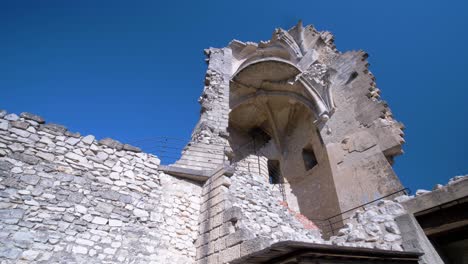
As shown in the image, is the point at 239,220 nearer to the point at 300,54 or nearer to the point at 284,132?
the point at 284,132

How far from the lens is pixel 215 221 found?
5.00 meters

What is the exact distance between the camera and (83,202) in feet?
14.9

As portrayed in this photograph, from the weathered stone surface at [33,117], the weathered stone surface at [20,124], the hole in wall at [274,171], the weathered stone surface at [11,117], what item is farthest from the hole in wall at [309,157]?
the weathered stone surface at [11,117]

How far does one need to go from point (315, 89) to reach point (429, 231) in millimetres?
8996

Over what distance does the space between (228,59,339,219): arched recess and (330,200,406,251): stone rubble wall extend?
5.34 metres

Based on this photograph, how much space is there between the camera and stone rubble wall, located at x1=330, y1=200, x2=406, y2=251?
14.8 feet

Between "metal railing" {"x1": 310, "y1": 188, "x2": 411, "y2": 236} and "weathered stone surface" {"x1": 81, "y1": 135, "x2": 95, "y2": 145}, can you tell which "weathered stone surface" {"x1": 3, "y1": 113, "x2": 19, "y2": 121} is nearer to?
"weathered stone surface" {"x1": 81, "y1": 135, "x2": 95, "y2": 145}

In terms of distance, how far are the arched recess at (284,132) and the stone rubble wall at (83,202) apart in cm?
573

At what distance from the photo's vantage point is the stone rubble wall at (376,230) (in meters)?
4.50

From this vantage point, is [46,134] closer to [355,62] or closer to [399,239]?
[399,239]

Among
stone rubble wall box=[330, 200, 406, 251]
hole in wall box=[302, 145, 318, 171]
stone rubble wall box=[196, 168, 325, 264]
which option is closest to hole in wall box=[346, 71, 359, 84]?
hole in wall box=[302, 145, 318, 171]

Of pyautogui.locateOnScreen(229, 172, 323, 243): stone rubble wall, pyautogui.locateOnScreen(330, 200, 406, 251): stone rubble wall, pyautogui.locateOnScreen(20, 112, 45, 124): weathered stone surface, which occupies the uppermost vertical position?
pyautogui.locateOnScreen(20, 112, 45, 124): weathered stone surface

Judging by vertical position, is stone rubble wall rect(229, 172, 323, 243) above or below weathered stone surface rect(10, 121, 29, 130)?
below

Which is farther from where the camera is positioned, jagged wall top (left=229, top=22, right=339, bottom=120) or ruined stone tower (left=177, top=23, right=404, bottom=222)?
jagged wall top (left=229, top=22, right=339, bottom=120)
